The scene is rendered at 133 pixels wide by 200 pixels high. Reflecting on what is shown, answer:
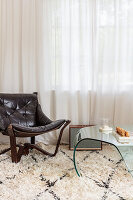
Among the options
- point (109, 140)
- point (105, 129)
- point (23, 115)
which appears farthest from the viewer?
point (23, 115)

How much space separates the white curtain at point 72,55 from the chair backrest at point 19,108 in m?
0.28

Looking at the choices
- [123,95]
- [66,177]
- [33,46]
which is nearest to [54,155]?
[66,177]

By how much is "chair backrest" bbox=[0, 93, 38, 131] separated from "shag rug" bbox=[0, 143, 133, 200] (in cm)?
43

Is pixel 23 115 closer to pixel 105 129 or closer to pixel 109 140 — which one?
pixel 105 129

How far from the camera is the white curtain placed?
2.82 metres

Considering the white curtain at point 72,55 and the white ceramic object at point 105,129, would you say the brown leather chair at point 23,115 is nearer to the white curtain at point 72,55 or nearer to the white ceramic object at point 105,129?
the white curtain at point 72,55

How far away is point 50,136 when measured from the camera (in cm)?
302

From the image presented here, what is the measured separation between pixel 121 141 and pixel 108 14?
6.08 feet

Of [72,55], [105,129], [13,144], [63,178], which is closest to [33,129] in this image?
[13,144]

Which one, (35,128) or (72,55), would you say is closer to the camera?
(35,128)

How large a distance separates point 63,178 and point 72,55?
Answer: 1684 millimetres

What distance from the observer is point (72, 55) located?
113 inches

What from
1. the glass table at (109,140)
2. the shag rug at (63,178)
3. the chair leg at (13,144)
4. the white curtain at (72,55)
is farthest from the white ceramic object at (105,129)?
the chair leg at (13,144)

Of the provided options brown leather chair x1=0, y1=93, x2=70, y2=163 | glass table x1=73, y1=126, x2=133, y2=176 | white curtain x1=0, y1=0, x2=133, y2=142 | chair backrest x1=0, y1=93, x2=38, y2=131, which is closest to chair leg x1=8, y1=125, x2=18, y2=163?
brown leather chair x1=0, y1=93, x2=70, y2=163
